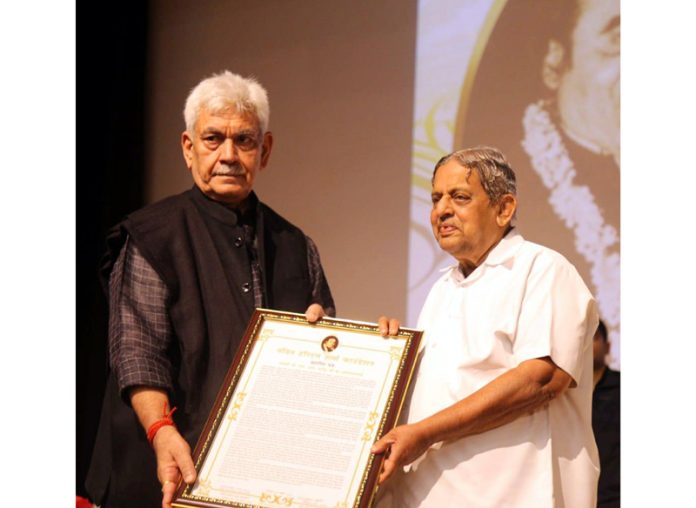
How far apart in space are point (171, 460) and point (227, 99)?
3.41 ft

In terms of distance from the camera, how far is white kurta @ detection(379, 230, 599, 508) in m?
2.36

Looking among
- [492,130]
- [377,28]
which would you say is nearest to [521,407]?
[492,130]

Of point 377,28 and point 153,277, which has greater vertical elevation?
point 377,28

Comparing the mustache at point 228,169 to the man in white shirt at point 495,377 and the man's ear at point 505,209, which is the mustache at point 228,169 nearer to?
the man in white shirt at point 495,377

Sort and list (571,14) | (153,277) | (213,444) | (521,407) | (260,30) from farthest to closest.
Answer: (260,30)
(571,14)
(153,277)
(213,444)
(521,407)

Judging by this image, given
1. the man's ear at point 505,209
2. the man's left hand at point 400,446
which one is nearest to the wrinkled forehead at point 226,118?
the man's ear at point 505,209

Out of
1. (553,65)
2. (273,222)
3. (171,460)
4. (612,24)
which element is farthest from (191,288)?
(612,24)

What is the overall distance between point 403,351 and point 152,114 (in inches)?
119

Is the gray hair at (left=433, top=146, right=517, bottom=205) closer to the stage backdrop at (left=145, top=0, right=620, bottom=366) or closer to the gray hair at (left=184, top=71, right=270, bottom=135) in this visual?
the gray hair at (left=184, top=71, right=270, bottom=135)

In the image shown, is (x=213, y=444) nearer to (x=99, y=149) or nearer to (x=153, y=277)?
(x=153, y=277)

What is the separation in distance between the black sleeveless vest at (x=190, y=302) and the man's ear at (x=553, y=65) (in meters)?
1.74

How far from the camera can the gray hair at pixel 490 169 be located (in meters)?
2.51

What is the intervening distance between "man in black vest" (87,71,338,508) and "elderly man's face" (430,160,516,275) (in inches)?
16.7

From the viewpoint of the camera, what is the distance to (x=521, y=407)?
7.63 feet
